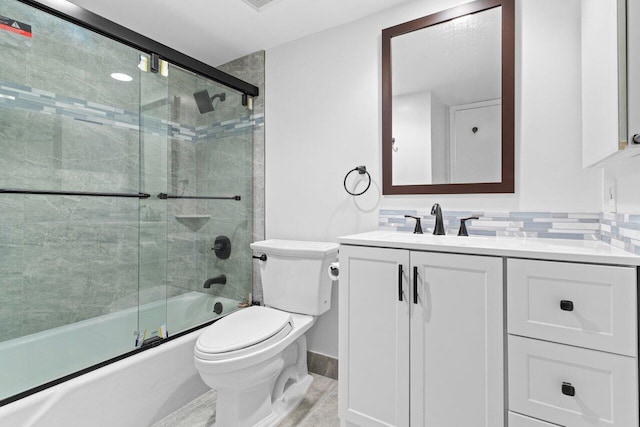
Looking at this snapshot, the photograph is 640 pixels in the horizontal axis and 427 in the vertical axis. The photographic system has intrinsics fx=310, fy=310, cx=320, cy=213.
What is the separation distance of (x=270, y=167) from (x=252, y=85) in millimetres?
644

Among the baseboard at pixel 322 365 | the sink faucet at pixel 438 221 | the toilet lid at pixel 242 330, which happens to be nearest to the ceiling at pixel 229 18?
the sink faucet at pixel 438 221

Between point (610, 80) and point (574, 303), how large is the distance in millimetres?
690

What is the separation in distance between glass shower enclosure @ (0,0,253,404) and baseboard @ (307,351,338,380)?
0.71m

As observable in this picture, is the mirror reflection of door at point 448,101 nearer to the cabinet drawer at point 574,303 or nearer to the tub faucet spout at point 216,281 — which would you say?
the cabinet drawer at point 574,303

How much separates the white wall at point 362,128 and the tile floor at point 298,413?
0.31 meters

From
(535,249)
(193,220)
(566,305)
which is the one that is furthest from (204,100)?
(566,305)

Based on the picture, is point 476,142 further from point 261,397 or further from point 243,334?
point 261,397

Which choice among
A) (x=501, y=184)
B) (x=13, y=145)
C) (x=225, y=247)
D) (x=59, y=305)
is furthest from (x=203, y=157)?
(x=501, y=184)

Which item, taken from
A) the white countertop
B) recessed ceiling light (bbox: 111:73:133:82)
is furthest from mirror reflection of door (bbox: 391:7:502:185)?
recessed ceiling light (bbox: 111:73:133:82)

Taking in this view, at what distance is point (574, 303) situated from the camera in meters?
0.96

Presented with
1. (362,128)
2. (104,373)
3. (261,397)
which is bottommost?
(261,397)

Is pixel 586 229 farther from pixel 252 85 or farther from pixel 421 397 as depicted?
pixel 252 85

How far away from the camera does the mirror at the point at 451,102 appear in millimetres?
1521

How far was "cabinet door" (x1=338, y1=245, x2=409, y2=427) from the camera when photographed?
4.10ft
